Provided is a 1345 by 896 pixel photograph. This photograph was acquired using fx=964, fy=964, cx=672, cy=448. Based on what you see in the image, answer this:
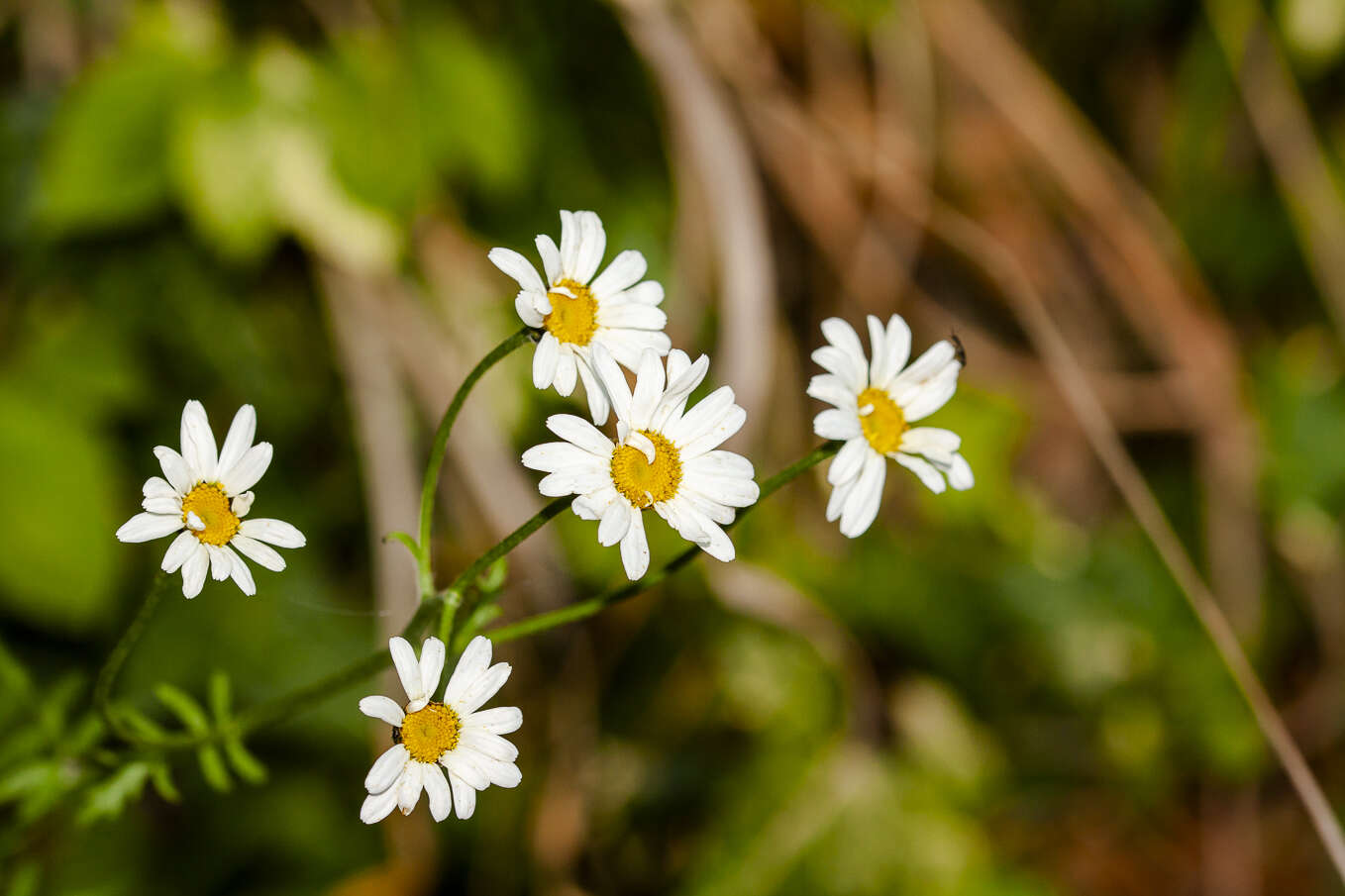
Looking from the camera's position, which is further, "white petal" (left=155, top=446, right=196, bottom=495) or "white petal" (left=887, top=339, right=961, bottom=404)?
"white petal" (left=887, top=339, right=961, bottom=404)

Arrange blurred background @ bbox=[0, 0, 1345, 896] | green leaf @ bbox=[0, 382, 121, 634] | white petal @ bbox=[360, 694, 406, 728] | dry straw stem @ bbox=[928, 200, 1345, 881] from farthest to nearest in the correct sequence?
1. blurred background @ bbox=[0, 0, 1345, 896]
2. green leaf @ bbox=[0, 382, 121, 634]
3. dry straw stem @ bbox=[928, 200, 1345, 881]
4. white petal @ bbox=[360, 694, 406, 728]

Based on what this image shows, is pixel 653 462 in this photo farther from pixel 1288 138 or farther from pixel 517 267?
pixel 1288 138

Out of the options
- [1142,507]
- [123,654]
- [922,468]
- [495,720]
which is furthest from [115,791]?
[1142,507]

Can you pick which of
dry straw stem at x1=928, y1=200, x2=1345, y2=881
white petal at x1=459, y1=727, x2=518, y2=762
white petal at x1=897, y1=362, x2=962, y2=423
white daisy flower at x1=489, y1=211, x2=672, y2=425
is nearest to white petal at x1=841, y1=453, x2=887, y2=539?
white petal at x1=897, y1=362, x2=962, y2=423

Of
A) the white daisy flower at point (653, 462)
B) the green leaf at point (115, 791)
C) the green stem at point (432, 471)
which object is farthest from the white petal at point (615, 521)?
the green leaf at point (115, 791)

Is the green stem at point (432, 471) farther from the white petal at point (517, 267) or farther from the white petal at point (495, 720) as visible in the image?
the white petal at point (495, 720)

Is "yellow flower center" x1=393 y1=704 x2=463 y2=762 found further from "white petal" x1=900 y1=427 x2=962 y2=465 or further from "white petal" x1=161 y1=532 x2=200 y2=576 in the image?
"white petal" x1=900 y1=427 x2=962 y2=465

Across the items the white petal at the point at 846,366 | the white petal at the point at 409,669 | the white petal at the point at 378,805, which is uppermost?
the white petal at the point at 846,366
